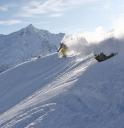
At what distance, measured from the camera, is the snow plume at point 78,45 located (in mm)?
34812

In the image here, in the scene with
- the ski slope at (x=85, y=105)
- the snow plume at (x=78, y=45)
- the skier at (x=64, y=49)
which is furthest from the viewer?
the skier at (x=64, y=49)

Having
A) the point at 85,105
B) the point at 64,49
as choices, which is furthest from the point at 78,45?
the point at 85,105

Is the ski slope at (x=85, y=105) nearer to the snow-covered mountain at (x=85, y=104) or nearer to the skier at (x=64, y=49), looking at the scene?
the snow-covered mountain at (x=85, y=104)

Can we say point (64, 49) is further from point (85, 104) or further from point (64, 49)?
point (85, 104)

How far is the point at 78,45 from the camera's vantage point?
37.2m

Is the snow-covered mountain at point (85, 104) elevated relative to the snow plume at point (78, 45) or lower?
lower

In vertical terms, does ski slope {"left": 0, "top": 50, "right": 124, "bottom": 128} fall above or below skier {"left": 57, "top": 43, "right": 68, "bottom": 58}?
below

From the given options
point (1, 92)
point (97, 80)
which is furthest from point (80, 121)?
point (1, 92)

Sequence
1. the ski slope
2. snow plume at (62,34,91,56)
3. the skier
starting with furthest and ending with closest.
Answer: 1. the skier
2. snow plume at (62,34,91,56)
3. the ski slope

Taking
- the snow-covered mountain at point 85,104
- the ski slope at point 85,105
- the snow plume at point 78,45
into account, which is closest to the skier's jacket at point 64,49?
the snow plume at point 78,45

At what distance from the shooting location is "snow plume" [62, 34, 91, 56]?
1371 inches

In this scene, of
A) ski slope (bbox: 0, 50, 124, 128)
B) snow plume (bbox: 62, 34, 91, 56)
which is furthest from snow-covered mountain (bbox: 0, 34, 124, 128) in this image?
snow plume (bbox: 62, 34, 91, 56)

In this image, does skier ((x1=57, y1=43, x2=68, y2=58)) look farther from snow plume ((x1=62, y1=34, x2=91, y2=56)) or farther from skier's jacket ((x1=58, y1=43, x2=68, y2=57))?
snow plume ((x1=62, y1=34, x2=91, y2=56))

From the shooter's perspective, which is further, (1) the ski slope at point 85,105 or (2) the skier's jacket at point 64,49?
(2) the skier's jacket at point 64,49
